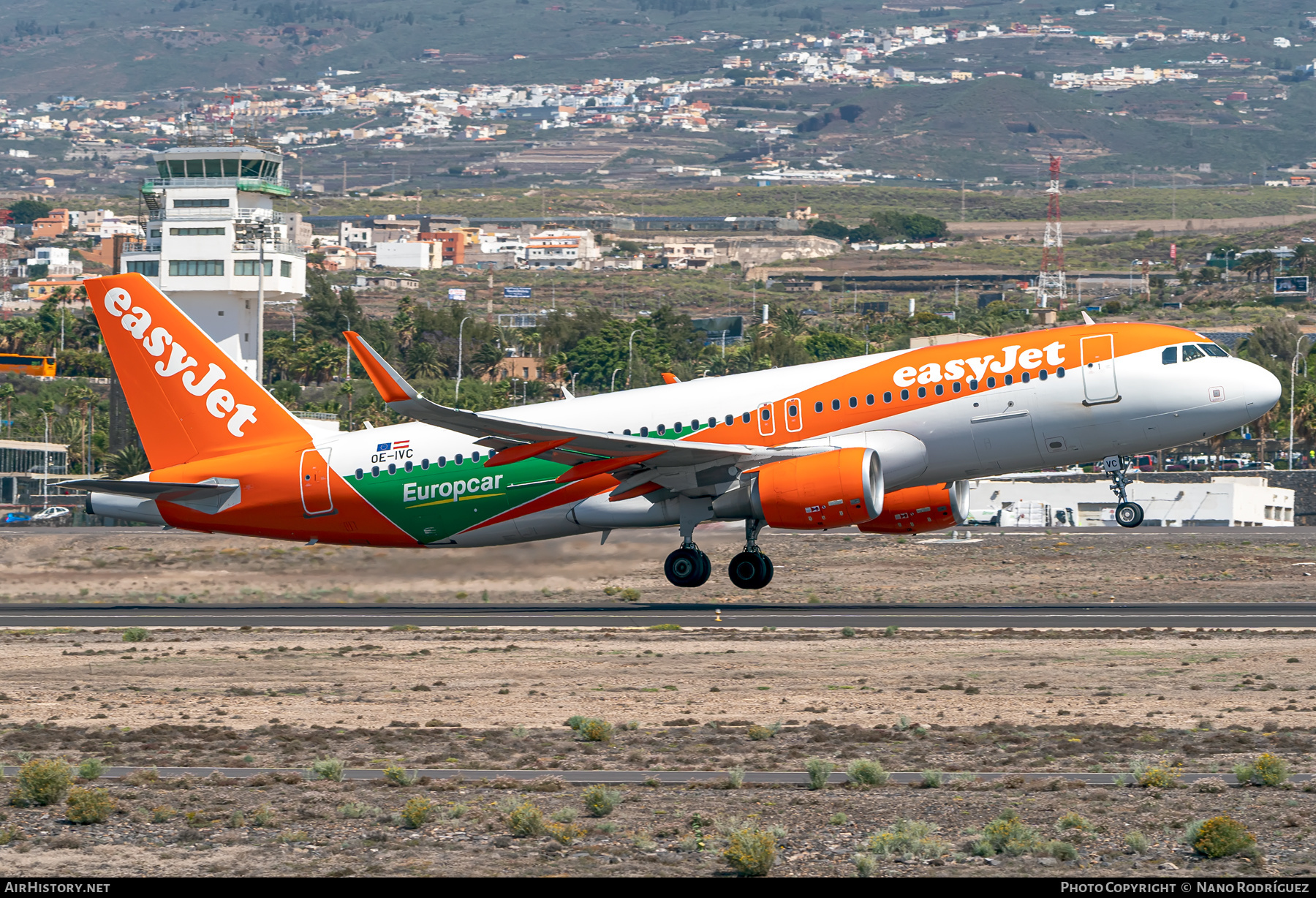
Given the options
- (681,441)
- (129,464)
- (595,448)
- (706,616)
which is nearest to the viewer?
(595,448)

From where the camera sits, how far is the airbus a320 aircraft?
35.8 m

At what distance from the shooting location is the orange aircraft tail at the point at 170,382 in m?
41.2

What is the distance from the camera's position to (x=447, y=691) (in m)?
27.5

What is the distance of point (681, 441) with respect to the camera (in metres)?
38.2

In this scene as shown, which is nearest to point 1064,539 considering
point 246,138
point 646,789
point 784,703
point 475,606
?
point 475,606

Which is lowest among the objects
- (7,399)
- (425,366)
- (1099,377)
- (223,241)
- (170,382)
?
(1099,377)

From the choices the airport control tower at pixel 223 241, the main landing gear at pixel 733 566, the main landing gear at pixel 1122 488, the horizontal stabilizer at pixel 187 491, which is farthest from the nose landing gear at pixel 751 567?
the airport control tower at pixel 223 241

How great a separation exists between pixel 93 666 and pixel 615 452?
484 inches

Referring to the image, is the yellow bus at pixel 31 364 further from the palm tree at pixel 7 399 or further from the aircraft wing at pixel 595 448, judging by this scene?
the aircraft wing at pixel 595 448

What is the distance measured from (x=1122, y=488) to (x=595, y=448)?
12.1 metres

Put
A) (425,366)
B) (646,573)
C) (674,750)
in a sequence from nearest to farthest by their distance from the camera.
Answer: (674,750), (646,573), (425,366)

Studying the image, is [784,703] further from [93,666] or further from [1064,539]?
[1064,539]

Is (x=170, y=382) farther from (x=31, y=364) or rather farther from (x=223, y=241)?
(x=31, y=364)

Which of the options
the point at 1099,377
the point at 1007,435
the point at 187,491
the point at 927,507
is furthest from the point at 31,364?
the point at 1099,377
